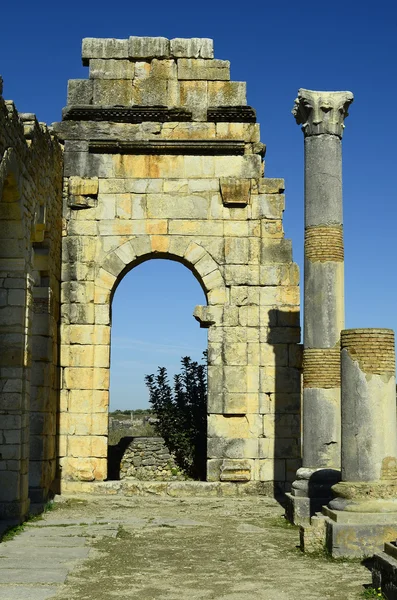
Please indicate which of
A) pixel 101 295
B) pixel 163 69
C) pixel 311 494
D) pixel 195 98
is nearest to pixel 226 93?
pixel 195 98

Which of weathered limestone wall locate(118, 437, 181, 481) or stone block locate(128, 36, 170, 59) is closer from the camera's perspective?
stone block locate(128, 36, 170, 59)

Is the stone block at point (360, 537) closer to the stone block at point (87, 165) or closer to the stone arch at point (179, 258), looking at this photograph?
the stone arch at point (179, 258)

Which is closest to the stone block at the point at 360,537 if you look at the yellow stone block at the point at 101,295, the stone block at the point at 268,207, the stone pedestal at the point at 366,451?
the stone pedestal at the point at 366,451

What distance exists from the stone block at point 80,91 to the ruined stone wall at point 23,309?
184 centimetres

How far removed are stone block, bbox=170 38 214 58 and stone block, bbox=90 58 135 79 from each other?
781mm

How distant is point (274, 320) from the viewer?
13.1m

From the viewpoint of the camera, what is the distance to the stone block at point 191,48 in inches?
540

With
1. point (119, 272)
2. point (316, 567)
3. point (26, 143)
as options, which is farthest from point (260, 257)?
point (316, 567)

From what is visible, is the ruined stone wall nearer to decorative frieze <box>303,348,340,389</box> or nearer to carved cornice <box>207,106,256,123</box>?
carved cornice <box>207,106,256,123</box>

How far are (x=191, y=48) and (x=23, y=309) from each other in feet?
19.6

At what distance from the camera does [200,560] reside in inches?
310

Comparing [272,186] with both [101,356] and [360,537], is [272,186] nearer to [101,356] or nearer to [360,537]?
[101,356]

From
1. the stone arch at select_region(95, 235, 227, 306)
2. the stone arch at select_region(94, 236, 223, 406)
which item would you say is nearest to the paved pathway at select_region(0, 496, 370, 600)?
the stone arch at select_region(94, 236, 223, 406)

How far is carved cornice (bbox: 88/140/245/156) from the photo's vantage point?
13.4 meters
